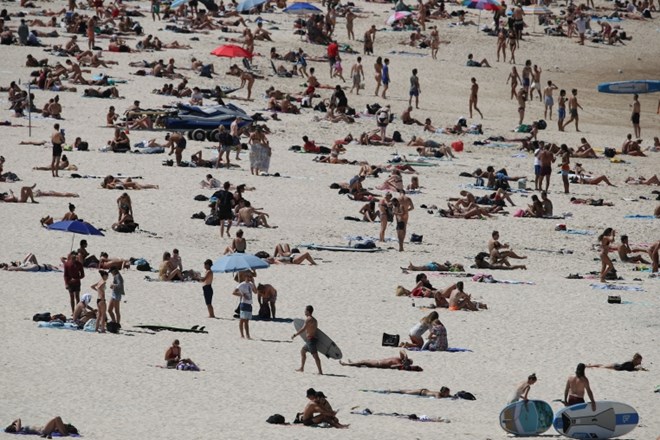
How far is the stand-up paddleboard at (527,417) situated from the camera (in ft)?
54.8

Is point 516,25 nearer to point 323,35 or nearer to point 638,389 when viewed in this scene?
point 323,35

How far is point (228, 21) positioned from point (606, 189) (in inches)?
775

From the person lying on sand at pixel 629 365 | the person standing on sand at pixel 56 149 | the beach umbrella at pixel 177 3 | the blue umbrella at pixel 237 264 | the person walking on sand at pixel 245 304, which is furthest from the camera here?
the beach umbrella at pixel 177 3

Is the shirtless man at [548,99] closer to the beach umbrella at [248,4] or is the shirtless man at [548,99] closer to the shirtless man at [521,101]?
the shirtless man at [521,101]

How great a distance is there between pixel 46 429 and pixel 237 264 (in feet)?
20.6

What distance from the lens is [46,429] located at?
15.6 meters

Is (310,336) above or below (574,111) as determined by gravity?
above

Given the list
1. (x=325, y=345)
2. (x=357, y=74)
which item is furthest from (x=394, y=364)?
(x=357, y=74)

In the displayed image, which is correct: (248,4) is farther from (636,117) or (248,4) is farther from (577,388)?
(577,388)

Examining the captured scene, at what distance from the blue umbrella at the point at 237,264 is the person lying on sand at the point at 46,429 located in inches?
230

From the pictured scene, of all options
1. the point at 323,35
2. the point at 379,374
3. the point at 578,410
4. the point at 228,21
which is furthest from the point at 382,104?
the point at 578,410

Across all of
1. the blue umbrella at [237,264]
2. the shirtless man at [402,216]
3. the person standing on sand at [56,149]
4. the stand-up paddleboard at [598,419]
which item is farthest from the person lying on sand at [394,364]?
the person standing on sand at [56,149]

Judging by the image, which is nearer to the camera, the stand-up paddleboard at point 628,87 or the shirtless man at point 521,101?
the shirtless man at point 521,101

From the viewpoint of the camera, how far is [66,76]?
40656mm
